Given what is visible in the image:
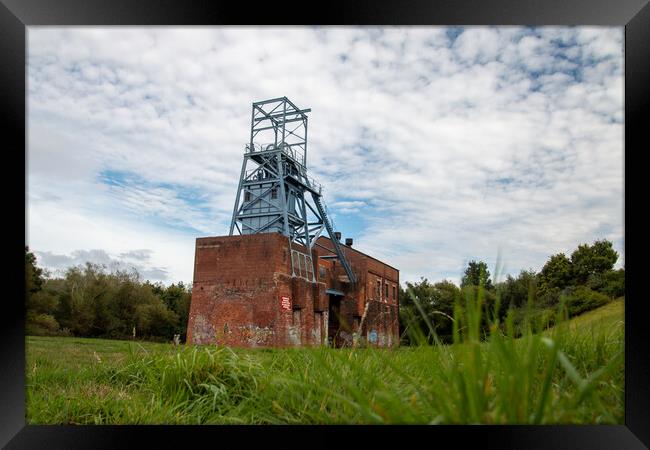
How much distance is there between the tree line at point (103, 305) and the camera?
17.3 metres

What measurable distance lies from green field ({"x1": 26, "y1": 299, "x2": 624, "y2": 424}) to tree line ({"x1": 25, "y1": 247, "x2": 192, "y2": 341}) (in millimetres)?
13371

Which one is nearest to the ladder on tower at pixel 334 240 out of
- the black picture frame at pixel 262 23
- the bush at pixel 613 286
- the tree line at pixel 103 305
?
the tree line at pixel 103 305

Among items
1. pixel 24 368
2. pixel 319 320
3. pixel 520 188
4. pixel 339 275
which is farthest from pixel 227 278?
pixel 24 368

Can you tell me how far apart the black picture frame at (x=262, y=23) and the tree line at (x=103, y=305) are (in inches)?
544

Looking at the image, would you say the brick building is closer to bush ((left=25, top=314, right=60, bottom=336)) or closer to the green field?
bush ((left=25, top=314, right=60, bottom=336))

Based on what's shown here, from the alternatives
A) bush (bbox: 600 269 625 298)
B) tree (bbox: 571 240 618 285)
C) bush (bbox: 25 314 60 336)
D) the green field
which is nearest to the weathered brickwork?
bush (bbox: 25 314 60 336)

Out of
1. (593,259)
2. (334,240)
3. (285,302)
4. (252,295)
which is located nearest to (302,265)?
(285,302)

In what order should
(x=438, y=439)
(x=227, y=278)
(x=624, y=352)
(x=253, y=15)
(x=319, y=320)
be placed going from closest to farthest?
(x=438, y=439)
(x=624, y=352)
(x=253, y=15)
(x=227, y=278)
(x=319, y=320)

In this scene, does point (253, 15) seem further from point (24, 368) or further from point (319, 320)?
point (319, 320)

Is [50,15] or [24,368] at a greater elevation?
[50,15]

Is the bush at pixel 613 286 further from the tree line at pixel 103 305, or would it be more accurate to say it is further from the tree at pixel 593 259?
the tree line at pixel 103 305

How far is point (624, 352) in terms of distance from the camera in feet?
11.3

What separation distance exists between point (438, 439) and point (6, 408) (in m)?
2.97

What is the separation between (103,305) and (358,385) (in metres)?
19.5
